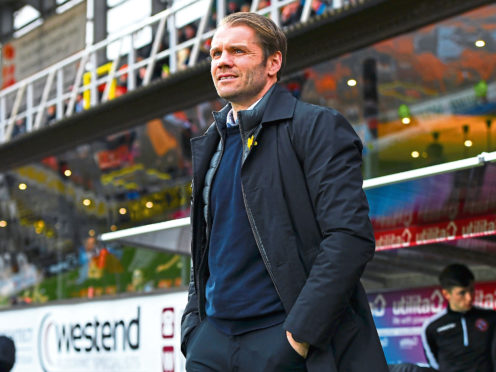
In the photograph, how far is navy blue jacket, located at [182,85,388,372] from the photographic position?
281cm

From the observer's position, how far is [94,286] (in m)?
13.4

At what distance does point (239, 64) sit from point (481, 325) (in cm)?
601

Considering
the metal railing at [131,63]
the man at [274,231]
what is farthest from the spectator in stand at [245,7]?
the man at [274,231]

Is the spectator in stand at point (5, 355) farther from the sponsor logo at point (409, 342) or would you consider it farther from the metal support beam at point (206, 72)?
the metal support beam at point (206, 72)

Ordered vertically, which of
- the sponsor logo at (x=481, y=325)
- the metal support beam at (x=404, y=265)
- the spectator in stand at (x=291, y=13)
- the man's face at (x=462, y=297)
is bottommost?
the sponsor logo at (x=481, y=325)

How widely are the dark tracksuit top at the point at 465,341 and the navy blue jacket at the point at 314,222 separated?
5.80 metres

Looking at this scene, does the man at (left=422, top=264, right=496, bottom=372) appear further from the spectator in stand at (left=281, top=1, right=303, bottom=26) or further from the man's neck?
the man's neck

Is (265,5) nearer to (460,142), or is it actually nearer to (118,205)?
(460,142)

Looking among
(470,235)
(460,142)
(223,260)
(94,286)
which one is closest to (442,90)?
(460,142)

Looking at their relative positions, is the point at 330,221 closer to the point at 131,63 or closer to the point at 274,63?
the point at 274,63

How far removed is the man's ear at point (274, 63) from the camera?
322cm

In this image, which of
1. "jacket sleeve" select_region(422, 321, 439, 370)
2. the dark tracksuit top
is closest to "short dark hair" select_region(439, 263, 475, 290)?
the dark tracksuit top

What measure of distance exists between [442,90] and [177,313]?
3368 mm

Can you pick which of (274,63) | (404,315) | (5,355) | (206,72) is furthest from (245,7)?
(274,63)
